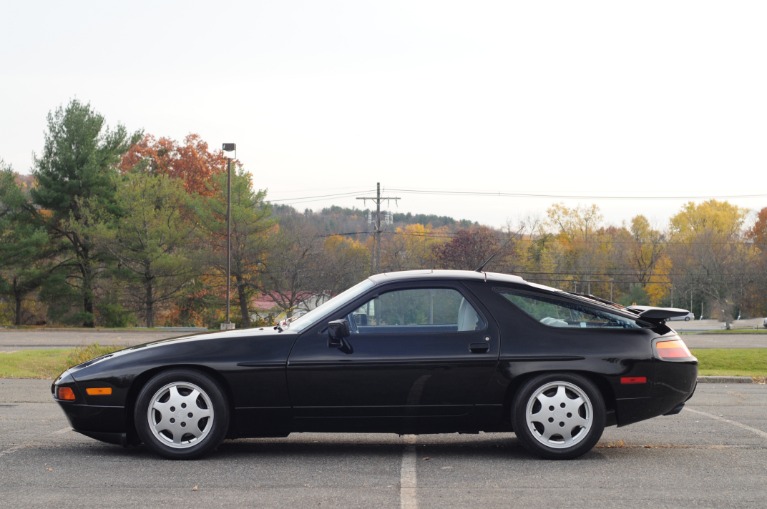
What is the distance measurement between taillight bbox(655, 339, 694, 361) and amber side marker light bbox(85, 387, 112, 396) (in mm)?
4059

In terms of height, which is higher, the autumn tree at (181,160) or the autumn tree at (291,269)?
the autumn tree at (181,160)

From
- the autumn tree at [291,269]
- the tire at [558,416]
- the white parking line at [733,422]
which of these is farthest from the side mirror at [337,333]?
the autumn tree at [291,269]

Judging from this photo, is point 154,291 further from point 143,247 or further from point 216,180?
point 216,180

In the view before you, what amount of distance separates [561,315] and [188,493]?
302 cm

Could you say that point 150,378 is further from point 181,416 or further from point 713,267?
point 713,267

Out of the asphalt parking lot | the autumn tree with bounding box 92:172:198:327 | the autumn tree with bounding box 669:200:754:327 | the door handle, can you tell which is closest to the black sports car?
the door handle

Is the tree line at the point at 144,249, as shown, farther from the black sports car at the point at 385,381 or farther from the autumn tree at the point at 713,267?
the black sports car at the point at 385,381

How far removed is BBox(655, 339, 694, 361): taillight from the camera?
22.8 ft

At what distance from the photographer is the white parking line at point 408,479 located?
213 inches

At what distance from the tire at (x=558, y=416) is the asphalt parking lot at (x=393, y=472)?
0.45 ft

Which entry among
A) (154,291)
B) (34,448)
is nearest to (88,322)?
(154,291)

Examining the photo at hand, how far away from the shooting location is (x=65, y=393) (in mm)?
6875

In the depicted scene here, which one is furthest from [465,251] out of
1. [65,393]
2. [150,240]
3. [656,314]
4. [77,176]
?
[65,393]

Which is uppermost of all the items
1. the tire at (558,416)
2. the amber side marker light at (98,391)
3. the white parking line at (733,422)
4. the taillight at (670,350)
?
the taillight at (670,350)
